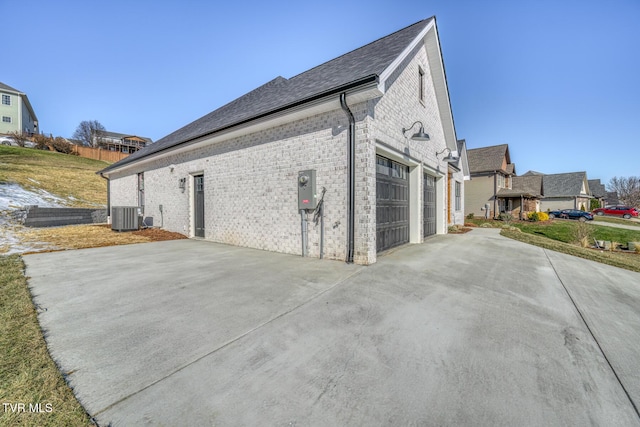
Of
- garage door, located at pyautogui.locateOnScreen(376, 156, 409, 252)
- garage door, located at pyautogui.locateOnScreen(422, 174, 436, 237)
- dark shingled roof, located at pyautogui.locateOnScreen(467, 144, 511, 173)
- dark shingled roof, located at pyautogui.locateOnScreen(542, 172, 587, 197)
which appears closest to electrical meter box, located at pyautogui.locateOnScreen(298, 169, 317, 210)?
garage door, located at pyautogui.locateOnScreen(376, 156, 409, 252)

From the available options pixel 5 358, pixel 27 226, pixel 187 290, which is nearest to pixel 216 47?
pixel 187 290

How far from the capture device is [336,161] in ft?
18.5

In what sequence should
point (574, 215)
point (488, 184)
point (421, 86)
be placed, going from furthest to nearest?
point (574, 215) < point (488, 184) < point (421, 86)

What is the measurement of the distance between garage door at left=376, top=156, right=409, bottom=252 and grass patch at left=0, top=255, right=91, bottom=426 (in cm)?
555

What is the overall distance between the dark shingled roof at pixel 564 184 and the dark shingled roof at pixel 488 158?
627 inches

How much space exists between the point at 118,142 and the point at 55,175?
3008cm

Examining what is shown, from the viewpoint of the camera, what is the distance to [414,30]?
293 inches

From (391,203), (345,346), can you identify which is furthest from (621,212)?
(345,346)

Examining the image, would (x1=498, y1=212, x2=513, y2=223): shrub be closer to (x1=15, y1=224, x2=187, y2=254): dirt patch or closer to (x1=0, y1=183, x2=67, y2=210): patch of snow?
(x1=15, y1=224, x2=187, y2=254): dirt patch

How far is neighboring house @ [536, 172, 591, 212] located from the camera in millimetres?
32281

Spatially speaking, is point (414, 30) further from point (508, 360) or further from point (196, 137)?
point (508, 360)

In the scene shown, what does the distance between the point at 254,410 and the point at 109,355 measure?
1568 mm

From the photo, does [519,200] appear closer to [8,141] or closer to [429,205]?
[429,205]

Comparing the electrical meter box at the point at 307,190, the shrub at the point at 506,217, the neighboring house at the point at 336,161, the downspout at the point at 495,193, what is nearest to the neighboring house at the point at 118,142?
the neighboring house at the point at 336,161
